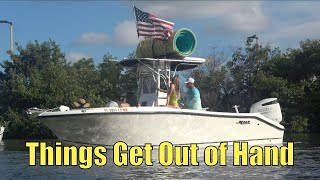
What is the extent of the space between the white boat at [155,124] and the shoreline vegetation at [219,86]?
1450 cm

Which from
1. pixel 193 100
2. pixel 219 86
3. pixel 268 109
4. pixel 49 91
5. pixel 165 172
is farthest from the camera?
pixel 219 86

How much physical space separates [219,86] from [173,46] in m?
26.5

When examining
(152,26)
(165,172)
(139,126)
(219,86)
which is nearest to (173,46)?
(152,26)

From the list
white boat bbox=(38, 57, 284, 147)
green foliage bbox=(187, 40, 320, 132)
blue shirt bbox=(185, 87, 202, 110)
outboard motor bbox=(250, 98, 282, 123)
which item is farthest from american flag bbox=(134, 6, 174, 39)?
green foliage bbox=(187, 40, 320, 132)

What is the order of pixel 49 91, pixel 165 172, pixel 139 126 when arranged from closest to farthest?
pixel 165 172, pixel 139 126, pixel 49 91

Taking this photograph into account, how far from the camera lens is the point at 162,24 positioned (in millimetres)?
16922

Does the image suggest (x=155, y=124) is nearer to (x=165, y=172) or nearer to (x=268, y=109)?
(x=165, y=172)

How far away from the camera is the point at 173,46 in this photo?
1692 centimetres

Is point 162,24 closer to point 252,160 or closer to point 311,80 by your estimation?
point 252,160

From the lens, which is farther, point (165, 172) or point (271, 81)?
point (271, 81)

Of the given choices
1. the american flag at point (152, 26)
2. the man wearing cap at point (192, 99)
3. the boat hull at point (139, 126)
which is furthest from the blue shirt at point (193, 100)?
the american flag at point (152, 26)

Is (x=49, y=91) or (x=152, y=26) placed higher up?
(x=152, y=26)

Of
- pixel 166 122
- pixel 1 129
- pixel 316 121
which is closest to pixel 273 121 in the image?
pixel 166 122

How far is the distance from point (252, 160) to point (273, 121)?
5486mm
